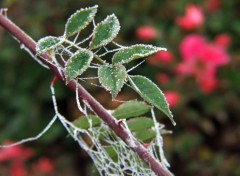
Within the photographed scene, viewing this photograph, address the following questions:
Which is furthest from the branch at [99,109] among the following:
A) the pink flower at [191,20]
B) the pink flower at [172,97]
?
the pink flower at [191,20]

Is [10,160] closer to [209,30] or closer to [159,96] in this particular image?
[209,30]

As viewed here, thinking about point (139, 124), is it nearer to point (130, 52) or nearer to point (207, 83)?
point (130, 52)

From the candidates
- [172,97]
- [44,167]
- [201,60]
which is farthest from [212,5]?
[44,167]

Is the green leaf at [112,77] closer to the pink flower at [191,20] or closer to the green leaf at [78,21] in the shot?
the green leaf at [78,21]

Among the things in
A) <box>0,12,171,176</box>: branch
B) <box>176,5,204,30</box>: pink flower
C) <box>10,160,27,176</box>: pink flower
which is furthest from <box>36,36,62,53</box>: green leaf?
<box>10,160,27,176</box>: pink flower

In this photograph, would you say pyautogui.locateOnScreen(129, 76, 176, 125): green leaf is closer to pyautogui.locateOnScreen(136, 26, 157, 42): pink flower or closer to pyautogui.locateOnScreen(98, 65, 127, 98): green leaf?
pyautogui.locateOnScreen(98, 65, 127, 98): green leaf
